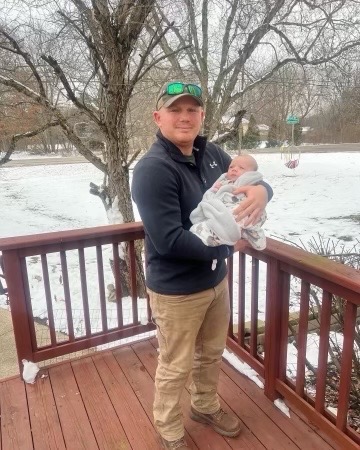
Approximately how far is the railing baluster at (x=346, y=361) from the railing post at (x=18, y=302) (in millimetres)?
1783

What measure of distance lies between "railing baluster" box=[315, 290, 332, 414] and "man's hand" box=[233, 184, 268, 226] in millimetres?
559

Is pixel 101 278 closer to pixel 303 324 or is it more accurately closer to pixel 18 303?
pixel 18 303

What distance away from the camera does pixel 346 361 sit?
5.36 ft

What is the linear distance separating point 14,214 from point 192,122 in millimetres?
12429

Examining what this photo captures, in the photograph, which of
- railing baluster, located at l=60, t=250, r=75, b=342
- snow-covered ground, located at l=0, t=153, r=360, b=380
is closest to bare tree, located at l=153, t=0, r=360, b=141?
snow-covered ground, located at l=0, t=153, r=360, b=380

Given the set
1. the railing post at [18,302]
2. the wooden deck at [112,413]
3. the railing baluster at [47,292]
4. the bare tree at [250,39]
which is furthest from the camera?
the bare tree at [250,39]

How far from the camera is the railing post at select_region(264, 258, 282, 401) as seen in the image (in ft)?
6.54

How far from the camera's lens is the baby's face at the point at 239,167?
5.07 feet

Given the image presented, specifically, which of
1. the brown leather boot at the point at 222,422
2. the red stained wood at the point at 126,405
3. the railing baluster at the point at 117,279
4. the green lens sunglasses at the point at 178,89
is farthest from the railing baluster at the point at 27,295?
the green lens sunglasses at the point at 178,89

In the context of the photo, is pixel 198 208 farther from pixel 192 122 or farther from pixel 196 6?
pixel 196 6

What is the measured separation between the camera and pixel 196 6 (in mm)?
6812

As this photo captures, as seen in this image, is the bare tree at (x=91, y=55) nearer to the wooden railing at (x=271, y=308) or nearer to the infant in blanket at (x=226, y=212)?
the wooden railing at (x=271, y=308)

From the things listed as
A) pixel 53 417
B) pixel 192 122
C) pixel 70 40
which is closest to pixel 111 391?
pixel 53 417

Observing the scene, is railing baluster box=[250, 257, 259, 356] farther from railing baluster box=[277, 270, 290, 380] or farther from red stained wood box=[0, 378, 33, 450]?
red stained wood box=[0, 378, 33, 450]
